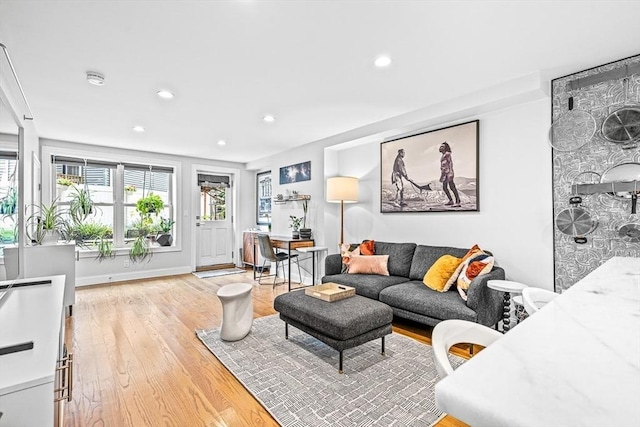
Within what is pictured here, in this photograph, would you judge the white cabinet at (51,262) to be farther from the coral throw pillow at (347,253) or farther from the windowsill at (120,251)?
the coral throw pillow at (347,253)

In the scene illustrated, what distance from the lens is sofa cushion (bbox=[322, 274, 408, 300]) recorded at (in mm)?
3393

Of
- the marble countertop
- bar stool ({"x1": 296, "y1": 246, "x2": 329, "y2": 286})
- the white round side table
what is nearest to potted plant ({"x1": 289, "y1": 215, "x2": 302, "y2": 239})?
bar stool ({"x1": 296, "y1": 246, "x2": 329, "y2": 286})

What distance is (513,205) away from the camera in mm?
3156

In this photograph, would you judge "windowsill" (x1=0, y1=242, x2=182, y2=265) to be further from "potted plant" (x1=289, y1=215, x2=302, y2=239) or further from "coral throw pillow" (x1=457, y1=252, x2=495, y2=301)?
"coral throw pillow" (x1=457, y1=252, x2=495, y2=301)

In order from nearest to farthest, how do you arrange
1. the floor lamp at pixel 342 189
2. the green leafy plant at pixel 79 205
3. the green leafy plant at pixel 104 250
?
the floor lamp at pixel 342 189 → the green leafy plant at pixel 79 205 → the green leafy plant at pixel 104 250

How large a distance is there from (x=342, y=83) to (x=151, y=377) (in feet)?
9.33

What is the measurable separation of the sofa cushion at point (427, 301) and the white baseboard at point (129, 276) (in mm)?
4444

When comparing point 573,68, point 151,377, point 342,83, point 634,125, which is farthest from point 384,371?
point 573,68

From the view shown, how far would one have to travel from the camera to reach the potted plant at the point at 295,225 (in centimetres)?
528

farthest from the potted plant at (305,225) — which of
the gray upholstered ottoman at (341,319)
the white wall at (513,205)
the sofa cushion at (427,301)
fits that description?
the gray upholstered ottoman at (341,319)

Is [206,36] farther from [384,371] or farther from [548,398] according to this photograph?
[384,371]

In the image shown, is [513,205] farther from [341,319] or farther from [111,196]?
[111,196]

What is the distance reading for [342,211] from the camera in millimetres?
4676

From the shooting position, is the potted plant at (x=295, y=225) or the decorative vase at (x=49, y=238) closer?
the decorative vase at (x=49, y=238)
